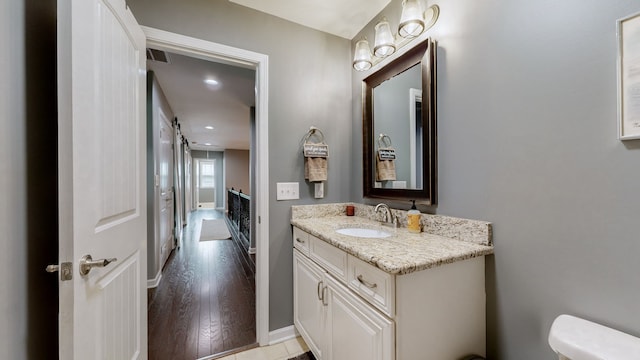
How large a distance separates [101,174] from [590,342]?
171cm

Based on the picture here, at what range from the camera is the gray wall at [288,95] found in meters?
1.67

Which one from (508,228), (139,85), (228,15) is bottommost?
(508,228)

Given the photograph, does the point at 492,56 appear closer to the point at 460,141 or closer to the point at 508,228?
the point at 460,141

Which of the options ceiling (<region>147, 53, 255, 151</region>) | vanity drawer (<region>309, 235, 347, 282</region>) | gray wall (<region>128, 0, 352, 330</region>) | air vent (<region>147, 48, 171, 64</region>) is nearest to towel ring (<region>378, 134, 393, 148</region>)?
gray wall (<region>128, 0, 352, 330</region>)

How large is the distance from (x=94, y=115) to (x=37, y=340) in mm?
813

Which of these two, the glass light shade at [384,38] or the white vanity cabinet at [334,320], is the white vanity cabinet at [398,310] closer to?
the white vanity cabinet at [334,320]

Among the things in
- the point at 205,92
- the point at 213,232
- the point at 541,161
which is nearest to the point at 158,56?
the point at 205,92

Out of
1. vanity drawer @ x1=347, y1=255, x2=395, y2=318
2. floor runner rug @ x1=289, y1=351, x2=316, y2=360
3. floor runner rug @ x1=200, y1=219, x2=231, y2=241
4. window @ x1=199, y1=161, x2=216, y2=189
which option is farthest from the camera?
window @ x1=199, y1=161, x2=216, y2=189

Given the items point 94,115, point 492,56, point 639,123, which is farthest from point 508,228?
point 94,115

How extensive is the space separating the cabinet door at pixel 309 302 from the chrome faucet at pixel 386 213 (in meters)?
0.57

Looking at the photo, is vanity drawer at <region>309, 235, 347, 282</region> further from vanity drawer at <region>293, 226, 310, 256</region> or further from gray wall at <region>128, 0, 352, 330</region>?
gray wall at <region>128, 0, 352, 330</region>

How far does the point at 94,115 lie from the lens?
0.88 m

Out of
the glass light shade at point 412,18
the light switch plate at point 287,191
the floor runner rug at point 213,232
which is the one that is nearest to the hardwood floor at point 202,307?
the light switch plate at point 287,191

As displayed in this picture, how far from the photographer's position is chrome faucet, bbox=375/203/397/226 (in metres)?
1.63
